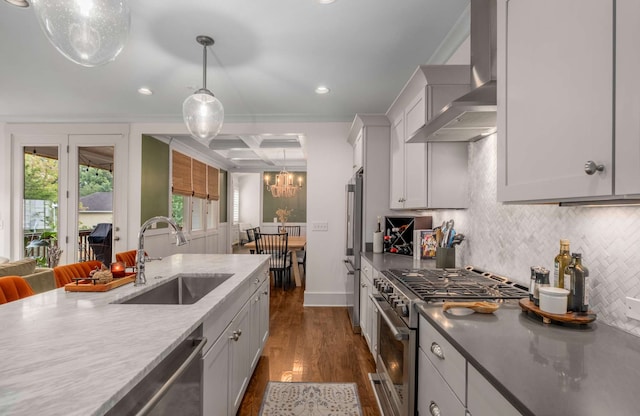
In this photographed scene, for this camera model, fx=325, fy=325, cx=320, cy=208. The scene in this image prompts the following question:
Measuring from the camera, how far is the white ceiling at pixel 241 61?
220 cm

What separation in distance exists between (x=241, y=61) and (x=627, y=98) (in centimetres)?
274

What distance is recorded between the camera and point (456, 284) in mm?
1796

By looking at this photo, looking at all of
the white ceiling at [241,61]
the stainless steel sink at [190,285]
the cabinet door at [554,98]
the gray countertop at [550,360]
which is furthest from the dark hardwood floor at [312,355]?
the white ceiling at [241,61]

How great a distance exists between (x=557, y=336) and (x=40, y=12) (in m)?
2.23

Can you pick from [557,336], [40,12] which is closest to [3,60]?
[40,12]

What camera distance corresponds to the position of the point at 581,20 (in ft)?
3.02

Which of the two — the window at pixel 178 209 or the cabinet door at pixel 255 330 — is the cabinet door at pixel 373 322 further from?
the window at pixel 178 209

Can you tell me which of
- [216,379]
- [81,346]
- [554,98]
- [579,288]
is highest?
[554,98]

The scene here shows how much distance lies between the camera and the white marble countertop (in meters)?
0.71

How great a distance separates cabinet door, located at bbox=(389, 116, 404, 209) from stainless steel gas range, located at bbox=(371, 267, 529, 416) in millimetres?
926

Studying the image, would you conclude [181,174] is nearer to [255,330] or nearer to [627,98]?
[255,330]

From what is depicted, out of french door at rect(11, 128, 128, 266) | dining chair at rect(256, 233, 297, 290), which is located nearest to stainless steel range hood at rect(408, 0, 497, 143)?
dining chair at rect(256, 233, 297, 290)

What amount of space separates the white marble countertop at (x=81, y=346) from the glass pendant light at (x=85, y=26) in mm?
1048

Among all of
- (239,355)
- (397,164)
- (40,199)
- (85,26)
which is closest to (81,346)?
(239,355)
